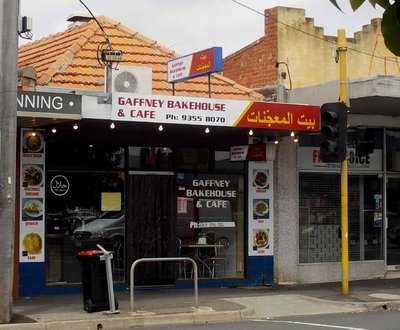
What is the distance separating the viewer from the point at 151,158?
14.5 m

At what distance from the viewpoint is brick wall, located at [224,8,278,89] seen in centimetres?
1983

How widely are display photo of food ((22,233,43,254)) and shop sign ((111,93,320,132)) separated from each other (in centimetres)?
297

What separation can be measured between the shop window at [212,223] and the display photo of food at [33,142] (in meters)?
2.98

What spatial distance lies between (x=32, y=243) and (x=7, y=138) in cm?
385

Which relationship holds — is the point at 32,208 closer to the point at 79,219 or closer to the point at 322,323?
the point at 79,219

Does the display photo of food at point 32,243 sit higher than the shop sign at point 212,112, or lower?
lower

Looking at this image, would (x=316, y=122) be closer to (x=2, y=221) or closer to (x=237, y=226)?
(x=237, y=226)

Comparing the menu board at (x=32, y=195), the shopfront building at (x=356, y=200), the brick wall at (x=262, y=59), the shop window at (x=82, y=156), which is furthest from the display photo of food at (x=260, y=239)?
the brick wall at (x=262, y=59)

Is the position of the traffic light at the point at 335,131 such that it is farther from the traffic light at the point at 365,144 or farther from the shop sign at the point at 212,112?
the traffic light at the point at 365,144

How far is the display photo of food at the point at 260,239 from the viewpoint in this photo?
49.9 ft

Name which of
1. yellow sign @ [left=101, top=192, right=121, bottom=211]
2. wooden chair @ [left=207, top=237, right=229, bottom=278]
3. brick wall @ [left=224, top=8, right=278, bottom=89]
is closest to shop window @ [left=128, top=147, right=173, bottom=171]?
yellow sign @ [left=101, top=192, right=121, bottom=211]

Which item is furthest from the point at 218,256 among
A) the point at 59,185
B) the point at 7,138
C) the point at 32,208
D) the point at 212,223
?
the point at 7,138

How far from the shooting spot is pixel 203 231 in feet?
49.2

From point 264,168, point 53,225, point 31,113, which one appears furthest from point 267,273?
point 31,113
